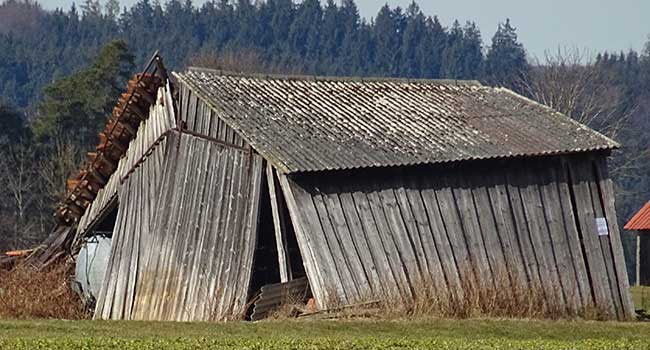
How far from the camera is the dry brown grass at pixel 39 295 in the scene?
2773cm

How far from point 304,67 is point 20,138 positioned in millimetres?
130113

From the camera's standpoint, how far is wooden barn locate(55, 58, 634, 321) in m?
24.7

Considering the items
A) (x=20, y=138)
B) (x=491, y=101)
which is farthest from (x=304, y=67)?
(x=491, y=101)

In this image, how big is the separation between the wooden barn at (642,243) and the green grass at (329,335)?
3190 centimetres

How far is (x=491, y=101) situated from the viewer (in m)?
29.9

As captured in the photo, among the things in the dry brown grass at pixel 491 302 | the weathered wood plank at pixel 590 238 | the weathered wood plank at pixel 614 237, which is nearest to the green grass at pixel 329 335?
the dry brown grass at pixel 491 302

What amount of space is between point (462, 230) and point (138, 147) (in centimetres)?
869

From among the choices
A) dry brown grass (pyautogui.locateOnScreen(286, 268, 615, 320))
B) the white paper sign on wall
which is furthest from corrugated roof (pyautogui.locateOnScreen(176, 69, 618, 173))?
dry brown grass (pyautogui.locateOnScreen(286, 268, 615, 320))

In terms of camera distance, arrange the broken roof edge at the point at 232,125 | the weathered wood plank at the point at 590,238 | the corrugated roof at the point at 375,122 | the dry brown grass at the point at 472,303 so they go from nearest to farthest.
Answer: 1. the dry brown grass at the point at 472,303
2. the broken roof edge at the point at 232,125
3. the corrugated roof at the point at 375,122
4. the weathered wood plank at the point at 590,238

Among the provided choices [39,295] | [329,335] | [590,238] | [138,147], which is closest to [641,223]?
[590,238]

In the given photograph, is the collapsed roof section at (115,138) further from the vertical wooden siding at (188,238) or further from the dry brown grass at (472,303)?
the dry brown grass at (472,303)

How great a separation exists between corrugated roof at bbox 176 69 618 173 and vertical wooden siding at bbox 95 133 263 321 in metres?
0.95

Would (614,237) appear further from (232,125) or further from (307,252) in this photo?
(232,125)

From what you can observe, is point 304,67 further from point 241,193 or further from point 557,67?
point 241,193
